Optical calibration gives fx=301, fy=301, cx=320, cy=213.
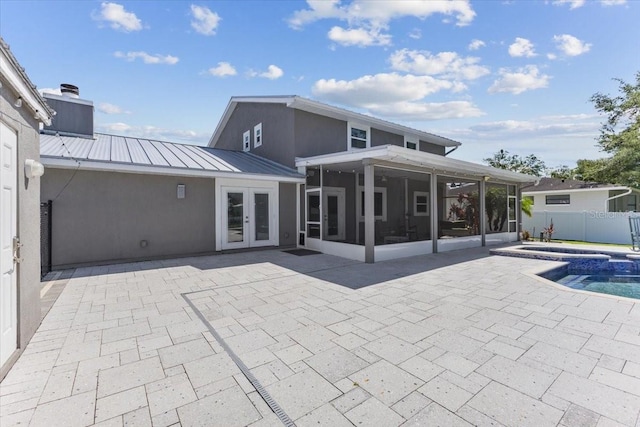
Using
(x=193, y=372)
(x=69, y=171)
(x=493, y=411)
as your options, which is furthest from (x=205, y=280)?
(x=493, y=411)

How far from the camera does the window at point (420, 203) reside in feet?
52.5

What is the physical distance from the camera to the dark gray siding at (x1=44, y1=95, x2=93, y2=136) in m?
10.9

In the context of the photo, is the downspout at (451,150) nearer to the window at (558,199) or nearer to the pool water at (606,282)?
the window at (558,199)

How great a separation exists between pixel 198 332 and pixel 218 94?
14.1m

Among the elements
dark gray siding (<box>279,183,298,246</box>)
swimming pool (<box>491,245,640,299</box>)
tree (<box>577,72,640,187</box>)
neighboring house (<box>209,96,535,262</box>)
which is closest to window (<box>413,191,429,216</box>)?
neighboring house (<box>209,96,535,262</box>)

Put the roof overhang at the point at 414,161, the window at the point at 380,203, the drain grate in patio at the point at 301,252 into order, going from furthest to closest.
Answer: the window at the point at 380,203, the drain grate in patio at the point at 301,252, the roof overhang at the point at 414,161

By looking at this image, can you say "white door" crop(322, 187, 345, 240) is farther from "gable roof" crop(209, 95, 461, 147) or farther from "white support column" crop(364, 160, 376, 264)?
"white support column" crop(364, 160, 376, 264)

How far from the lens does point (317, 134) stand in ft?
39.2

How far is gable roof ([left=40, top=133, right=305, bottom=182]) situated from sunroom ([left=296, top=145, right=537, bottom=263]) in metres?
1.72

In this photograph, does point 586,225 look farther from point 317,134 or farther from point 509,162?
point 509,162

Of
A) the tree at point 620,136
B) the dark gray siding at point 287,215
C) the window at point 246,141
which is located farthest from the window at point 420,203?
the tree at point 620,136

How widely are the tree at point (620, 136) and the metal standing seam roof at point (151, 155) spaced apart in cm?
1885

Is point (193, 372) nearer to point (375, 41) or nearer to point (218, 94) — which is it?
point (375, 41)

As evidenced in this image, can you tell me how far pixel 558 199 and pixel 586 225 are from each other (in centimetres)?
532
